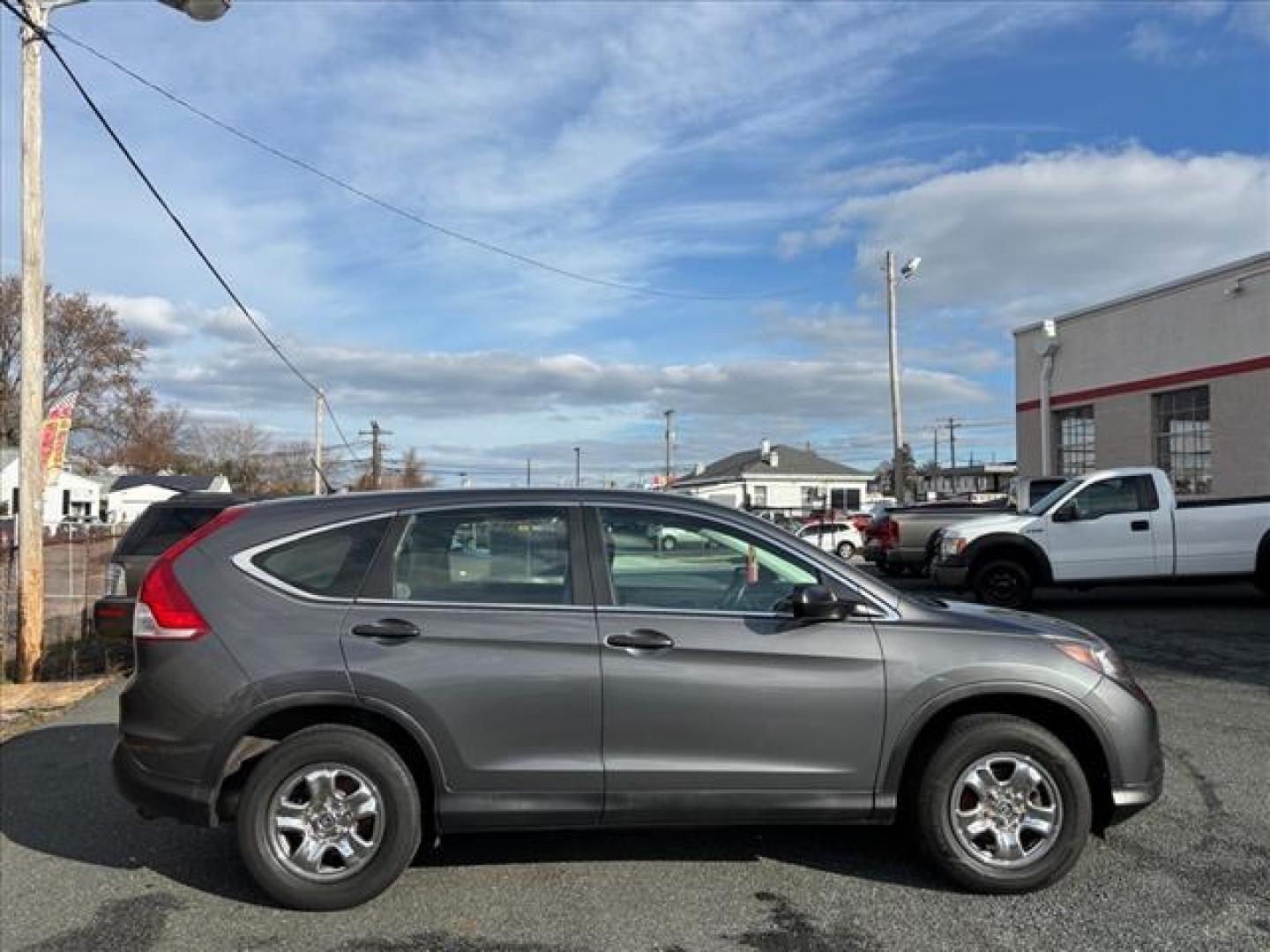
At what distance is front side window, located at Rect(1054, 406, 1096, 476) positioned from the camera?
24.4m

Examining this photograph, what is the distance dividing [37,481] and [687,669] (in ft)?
29.6

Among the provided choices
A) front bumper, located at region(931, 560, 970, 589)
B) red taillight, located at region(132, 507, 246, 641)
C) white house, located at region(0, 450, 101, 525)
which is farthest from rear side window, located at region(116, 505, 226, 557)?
white house, located at region(0, 450, 101, 525)

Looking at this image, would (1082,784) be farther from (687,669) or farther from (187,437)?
(187,437)

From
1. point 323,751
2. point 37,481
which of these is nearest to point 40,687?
point 37,481

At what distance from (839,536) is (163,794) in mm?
30096

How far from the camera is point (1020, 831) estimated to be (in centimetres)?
436

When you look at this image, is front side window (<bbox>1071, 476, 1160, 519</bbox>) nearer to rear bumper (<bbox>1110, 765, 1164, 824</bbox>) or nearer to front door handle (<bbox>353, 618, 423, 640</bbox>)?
rear bumper (<bbox>1110, 765, 1164, 824</bbox>)

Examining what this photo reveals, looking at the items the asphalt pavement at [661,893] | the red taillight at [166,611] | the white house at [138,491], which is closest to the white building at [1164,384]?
the asphalt pavement at [661,893]

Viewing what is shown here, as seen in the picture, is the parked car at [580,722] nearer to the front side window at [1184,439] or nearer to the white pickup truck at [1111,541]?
the white pickup truck at [1111,541]

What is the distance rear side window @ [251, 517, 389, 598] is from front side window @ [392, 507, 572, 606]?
14 cm

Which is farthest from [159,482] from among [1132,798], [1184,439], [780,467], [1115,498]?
[1132,798]

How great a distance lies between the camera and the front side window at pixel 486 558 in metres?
4.50

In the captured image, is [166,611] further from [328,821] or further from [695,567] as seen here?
[695,567]

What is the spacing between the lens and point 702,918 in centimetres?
418
